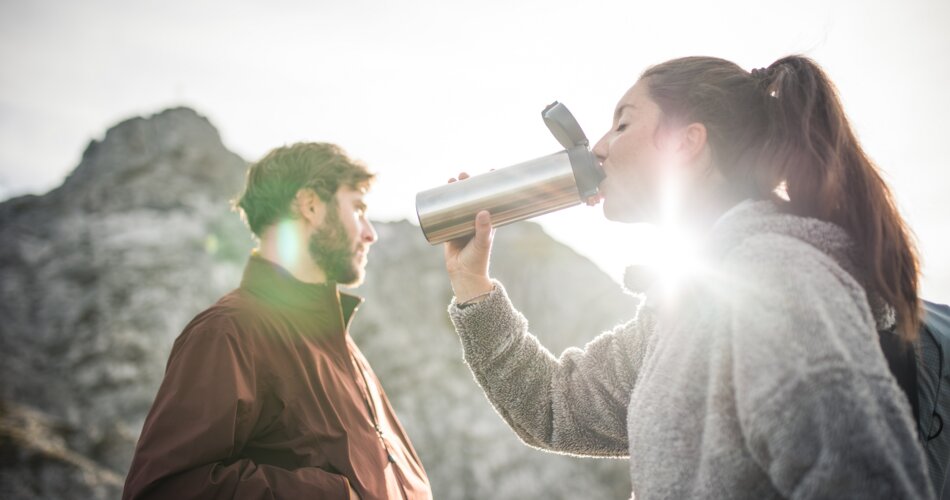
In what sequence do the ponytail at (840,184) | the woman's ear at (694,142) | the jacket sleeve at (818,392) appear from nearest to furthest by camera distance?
1. the jacket sleeve at (818,392)
2. the ponytail at (840,184)
3. the woman's ear at (694,142)

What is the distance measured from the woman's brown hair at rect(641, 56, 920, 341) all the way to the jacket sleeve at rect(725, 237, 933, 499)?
29 centimetres

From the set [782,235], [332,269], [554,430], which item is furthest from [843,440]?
[332,269]

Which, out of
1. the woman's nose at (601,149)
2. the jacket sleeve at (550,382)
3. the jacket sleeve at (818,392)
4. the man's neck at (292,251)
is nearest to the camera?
the jacket sleeve at (818,392)

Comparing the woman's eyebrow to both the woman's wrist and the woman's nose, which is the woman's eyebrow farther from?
the woman's wrist

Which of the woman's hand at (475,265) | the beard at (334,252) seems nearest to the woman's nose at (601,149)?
the woman's hand at (475,265)

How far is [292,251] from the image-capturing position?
3.38 meters

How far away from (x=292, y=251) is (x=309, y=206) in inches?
15.7

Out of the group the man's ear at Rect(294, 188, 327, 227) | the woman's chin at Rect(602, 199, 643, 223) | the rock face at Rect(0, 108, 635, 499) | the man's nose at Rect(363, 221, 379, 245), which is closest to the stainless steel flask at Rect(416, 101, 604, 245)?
the woman's chin at Rect(602, 199, 643, 223)

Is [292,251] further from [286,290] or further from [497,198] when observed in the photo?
[497,198]

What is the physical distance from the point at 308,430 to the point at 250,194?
2.03 metres

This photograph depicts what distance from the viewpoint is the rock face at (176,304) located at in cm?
1602

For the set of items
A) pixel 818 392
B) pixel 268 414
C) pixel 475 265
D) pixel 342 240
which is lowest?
pixel 268 414

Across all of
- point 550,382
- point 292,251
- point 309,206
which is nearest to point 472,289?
point 550,382

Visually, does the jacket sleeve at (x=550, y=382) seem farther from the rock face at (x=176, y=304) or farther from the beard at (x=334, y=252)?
the rock face at (x=176, y=304)
